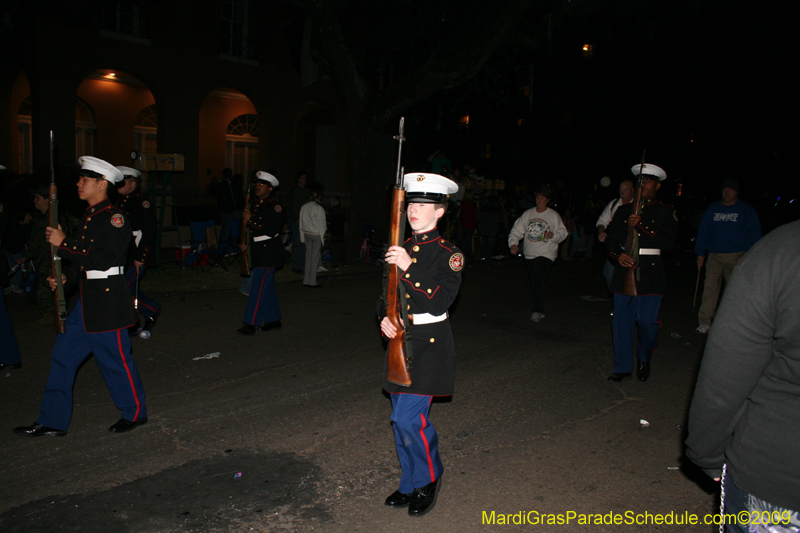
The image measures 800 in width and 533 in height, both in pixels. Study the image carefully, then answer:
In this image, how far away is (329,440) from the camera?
15.1 feet

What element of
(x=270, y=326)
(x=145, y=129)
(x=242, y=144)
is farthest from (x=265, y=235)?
(x=242, y=144)

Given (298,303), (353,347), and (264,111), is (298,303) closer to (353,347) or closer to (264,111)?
(353,347)

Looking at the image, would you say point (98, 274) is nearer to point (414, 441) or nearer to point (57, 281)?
point (57, 281)

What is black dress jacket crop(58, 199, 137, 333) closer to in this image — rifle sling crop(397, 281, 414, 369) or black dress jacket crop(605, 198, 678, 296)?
rifle sling crop(397, 281, 414, 369)

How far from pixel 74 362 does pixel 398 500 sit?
8.82 ft

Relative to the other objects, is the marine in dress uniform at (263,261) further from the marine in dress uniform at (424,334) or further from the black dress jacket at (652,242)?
the marine in dress uniform at (424,334)

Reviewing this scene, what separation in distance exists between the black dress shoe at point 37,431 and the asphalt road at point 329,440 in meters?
0.06

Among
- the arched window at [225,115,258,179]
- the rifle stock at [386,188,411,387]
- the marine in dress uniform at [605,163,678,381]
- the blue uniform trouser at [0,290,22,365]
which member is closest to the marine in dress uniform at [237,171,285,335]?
the blue uniform trouser at [0,290,22,365]

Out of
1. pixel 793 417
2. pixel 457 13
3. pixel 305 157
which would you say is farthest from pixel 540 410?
pixel 305 157

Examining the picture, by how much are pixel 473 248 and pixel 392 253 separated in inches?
580

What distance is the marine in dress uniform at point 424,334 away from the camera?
347 cm

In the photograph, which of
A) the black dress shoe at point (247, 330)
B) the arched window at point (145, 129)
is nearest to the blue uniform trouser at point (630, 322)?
the black dress shoe at point (247, 330)

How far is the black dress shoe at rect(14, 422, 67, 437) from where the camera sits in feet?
14.6

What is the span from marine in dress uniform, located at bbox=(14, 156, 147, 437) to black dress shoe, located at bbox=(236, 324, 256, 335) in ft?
10.2
